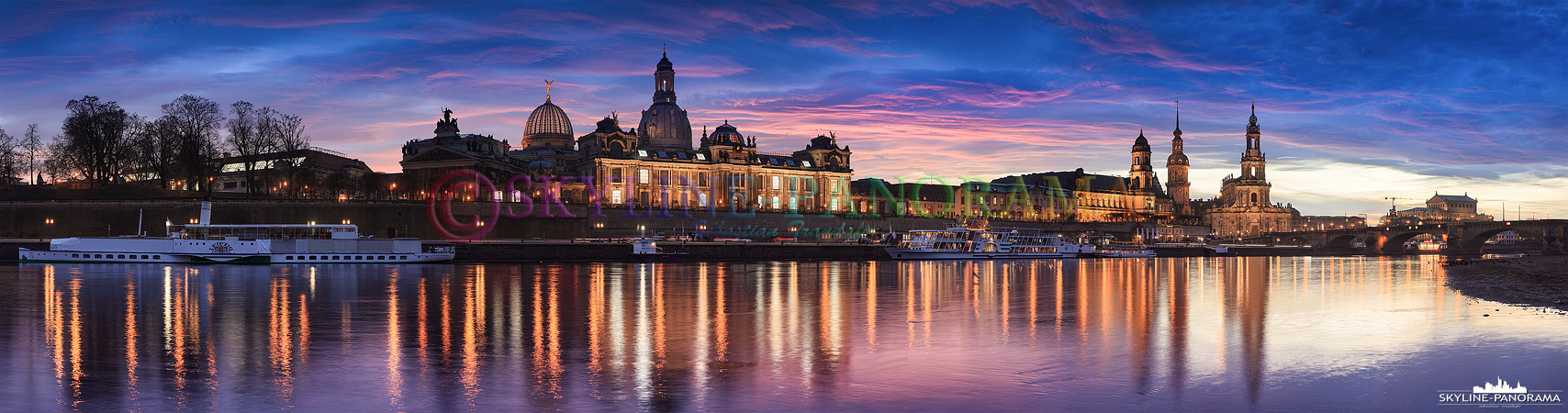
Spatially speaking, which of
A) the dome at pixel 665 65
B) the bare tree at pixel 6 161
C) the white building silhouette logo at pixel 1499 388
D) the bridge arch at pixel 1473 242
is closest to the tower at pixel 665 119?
the dome at pixel 665 65

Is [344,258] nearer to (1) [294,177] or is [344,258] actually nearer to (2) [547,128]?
(1) [294,177]

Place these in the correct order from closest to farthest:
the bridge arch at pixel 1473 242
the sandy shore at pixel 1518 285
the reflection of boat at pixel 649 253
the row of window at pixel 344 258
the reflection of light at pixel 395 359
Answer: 1. the reflection of light at pixel 395 359
2. the sandy shore at pixel 1518 285
3. the row of window at pixel 344 258
4. the reflection of boat at pixel 649 253
5. the bridge arch at pixel 1473 242

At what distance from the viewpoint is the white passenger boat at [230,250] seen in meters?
69.7

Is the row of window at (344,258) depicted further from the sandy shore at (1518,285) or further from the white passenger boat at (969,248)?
the sandy shore at (1518,285)

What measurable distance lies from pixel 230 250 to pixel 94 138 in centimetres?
3860

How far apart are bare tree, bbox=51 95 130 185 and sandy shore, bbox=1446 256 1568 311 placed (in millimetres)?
106402

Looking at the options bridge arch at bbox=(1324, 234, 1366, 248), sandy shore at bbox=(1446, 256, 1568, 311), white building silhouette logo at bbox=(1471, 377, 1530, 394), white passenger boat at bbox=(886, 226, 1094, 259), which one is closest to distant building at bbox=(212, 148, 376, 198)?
white passenger boat at bbox=(886, 226, 1094, 259)

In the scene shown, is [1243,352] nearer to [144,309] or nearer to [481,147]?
[144,309]

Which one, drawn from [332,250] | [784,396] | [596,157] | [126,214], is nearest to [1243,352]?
[784,396]

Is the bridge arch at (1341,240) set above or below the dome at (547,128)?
below

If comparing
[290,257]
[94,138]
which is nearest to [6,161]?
[94,138]

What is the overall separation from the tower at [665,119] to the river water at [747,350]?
11249 cm

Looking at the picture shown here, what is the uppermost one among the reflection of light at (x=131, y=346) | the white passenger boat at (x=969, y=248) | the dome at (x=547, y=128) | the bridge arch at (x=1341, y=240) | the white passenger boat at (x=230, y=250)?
the dome at (x=547, y=128)

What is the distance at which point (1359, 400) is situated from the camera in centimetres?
1581
